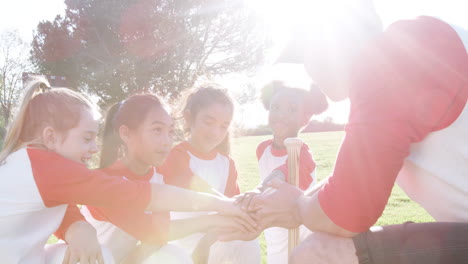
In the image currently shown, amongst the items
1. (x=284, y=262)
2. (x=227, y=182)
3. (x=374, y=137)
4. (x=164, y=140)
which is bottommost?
(x=284, y=262)

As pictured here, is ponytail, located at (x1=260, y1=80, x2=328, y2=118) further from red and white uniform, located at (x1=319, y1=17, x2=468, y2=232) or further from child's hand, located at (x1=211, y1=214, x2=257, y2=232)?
red and white uniform, located at (x1=319, y1=17, x2=468, y2=232)

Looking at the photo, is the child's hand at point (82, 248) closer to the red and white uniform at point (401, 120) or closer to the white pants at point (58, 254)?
the white pants at point (58, 254)

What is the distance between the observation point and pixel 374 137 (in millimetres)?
1778

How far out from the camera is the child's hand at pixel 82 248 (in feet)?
7.20

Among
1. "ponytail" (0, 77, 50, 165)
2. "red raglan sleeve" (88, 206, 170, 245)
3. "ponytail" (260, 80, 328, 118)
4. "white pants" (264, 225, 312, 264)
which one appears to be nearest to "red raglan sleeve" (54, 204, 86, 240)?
"red raglan sleeve" (88, 206, 170, 245)

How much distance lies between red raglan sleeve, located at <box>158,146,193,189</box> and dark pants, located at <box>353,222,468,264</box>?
5.83 ft

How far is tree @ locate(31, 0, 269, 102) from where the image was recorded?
69.6 ft

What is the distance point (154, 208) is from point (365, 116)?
1337mm

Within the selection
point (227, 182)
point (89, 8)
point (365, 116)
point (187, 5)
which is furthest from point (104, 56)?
point (365, 116)

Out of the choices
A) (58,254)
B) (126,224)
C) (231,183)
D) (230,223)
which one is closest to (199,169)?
(231,183)

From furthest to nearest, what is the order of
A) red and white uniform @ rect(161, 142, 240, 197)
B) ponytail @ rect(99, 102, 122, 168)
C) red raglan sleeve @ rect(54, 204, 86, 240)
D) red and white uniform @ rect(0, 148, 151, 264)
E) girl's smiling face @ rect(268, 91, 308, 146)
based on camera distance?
girl's smiling face @ rect(268, 91, 308, 146), red and white uniform @ rect(161, 142, 240, 197), ponytail @ rect(99, 102, 122, 168), red raglan sleeve @ rect(54, 204, 86, 240), red and white uniform @ rect(0, 148, 151, 264)

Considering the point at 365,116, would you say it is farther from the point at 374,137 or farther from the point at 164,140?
the point at 164,140

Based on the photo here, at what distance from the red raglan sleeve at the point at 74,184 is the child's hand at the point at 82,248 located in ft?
0.58

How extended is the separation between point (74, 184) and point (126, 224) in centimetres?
58
